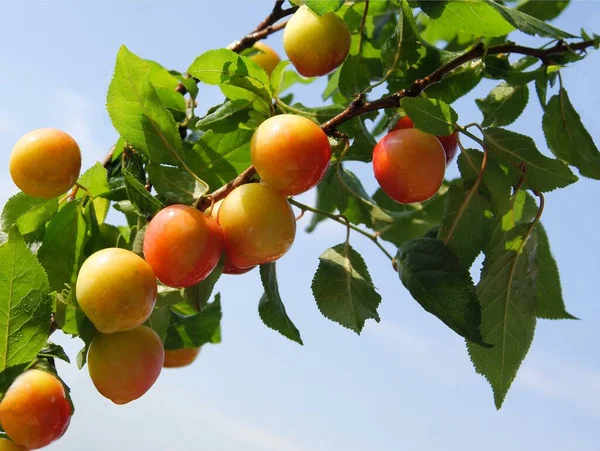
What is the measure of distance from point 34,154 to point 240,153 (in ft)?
0.91

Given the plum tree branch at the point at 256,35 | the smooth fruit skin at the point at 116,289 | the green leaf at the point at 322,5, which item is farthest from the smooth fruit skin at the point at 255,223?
the plum tree branch at the point at 256,35

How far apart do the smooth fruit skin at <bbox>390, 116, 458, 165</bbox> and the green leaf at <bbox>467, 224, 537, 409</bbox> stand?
0.14 meters

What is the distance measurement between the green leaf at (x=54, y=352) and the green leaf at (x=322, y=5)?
54 centimetres

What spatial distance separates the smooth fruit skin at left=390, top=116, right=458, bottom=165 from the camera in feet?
3.13

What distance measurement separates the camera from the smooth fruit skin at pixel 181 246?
0.76 meters

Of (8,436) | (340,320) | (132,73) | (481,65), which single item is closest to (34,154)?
(132,73)

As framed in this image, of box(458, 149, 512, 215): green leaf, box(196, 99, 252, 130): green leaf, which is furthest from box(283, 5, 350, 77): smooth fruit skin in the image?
box(458, 149, 512, 215): green leaf

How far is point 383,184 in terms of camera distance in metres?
0.89

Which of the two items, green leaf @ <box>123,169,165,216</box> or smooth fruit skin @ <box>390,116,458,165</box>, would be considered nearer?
green leaf @ <box>123,169,165,216</box>

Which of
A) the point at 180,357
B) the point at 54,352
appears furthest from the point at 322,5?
the point at 180,357

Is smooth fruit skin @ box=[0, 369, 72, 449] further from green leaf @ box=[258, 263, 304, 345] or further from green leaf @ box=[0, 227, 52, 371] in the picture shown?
green leaf @ box=[258, 263, 304, 345]

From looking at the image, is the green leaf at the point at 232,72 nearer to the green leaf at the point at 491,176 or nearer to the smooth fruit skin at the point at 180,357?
the green leaf at the point at 491,176

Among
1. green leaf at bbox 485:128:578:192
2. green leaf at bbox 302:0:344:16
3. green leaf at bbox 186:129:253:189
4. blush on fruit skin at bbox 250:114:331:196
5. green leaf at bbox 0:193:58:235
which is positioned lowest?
green leaf at bbox 0:193:58:235

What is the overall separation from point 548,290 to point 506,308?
0.16 meters
